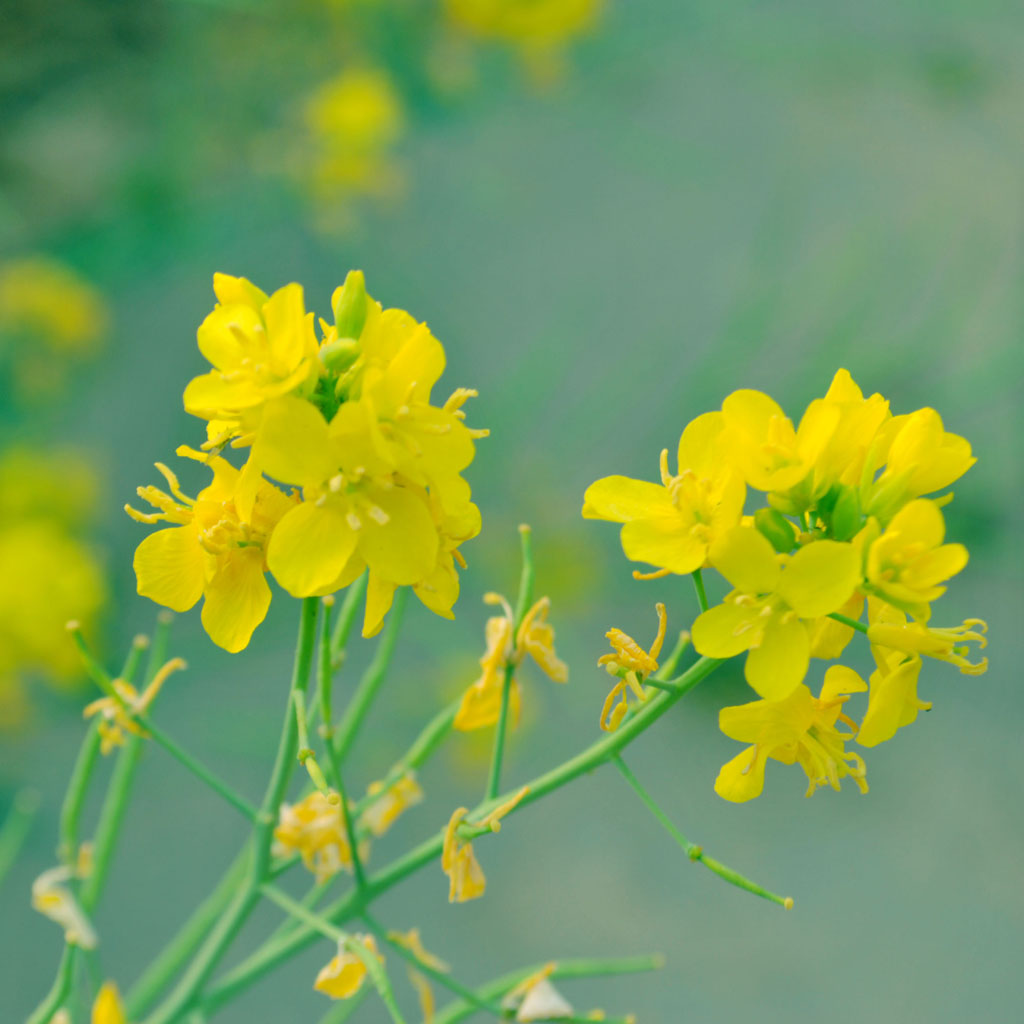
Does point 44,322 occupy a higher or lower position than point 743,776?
higher

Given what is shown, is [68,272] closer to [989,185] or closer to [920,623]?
[920,623]

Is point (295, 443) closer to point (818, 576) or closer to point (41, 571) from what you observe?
point (818, 576)

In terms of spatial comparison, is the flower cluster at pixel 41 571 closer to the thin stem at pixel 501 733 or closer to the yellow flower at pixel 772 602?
the thin stem at pixel 501 733

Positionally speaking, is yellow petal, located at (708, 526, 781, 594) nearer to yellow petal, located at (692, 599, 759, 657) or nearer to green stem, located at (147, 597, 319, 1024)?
yellow petal, located at (692, 599, 759, 657)

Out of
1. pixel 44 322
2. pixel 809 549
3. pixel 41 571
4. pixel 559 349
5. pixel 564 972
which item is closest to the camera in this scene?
pixel 809 549

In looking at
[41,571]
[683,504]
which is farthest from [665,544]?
[41,571]

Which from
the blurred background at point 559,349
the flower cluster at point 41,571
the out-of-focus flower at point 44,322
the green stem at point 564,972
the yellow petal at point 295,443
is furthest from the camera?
the blurred background at point 559,349

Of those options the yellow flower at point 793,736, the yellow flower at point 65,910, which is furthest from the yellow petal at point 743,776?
the yellow flower at point 65,910
